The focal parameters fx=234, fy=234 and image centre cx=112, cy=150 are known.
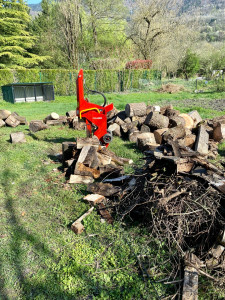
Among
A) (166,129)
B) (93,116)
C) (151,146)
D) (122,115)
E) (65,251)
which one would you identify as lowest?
(65,251)

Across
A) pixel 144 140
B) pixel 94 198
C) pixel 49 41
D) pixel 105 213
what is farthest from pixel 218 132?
pixel 49 41

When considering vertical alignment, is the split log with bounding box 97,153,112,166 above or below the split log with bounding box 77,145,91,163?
below

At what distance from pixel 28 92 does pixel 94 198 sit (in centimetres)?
1574

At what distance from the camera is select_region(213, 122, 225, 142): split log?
716 cm

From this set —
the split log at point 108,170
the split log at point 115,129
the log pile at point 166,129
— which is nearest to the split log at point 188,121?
the log pile at point 166,129

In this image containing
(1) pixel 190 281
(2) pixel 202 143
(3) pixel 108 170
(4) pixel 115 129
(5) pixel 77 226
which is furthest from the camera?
(4) pixel 115 129

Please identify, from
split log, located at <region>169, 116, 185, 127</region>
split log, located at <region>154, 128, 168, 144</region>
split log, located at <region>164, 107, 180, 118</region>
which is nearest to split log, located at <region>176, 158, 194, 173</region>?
split log, located at <region>154, 128, 168, 144</region>

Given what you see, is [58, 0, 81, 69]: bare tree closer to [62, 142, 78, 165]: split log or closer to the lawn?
[62, 142, 78, 165]: split log

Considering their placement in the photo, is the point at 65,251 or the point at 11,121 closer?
the point at 65,251

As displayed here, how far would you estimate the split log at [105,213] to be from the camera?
3.64 metres

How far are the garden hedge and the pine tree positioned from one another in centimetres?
702

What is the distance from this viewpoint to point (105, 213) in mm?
3766

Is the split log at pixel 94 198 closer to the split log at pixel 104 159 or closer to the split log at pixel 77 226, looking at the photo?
the split log at pixel 77 226

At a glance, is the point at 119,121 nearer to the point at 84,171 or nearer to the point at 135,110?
the point at 135,110
